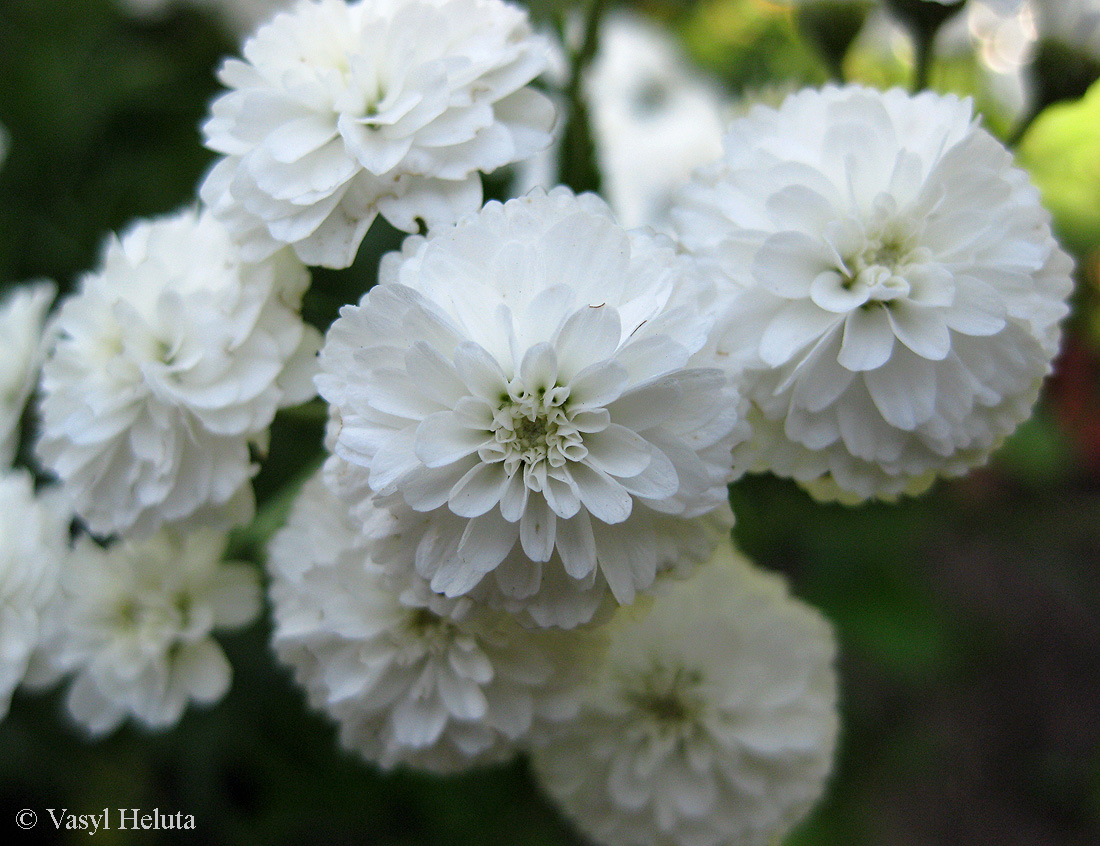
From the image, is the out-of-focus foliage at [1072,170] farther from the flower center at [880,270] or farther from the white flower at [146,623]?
the white flower at [146,623]

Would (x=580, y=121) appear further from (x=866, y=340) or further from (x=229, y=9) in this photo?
(x=229, y=9)

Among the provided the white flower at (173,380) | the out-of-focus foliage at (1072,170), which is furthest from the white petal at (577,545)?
the out-of-focus foliage at (1072,170)

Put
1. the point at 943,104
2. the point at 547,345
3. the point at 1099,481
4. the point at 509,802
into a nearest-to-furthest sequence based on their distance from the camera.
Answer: the point at 547,345 < the point at 943,104 < the point at 509,802 < the point at 1099,481

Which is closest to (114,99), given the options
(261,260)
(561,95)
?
A: (561,95)

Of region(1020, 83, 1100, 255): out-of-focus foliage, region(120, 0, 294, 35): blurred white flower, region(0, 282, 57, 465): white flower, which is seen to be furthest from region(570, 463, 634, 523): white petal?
region(120, 0, 294, 35): blurred white flower

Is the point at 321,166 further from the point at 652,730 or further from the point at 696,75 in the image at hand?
the point at 696,75
